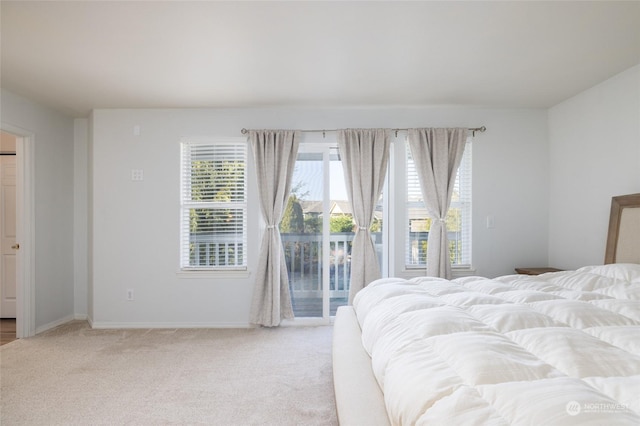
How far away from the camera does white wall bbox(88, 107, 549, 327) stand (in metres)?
3.72

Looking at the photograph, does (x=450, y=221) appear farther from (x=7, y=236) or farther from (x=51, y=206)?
(x=7, y=236)

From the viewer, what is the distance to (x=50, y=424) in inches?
76.1

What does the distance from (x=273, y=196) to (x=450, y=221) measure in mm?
2054

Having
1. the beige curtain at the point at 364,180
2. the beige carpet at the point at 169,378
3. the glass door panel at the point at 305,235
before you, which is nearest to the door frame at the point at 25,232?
the beige carpet at the point at 169,378

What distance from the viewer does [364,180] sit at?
11.9 ft

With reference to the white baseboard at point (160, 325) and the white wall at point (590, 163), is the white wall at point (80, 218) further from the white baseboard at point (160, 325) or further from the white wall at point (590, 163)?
the white wall at point (590, 163)

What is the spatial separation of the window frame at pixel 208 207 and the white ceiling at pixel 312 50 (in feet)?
1.59

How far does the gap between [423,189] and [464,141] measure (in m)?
0.70

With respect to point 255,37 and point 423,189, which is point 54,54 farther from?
point 423,189

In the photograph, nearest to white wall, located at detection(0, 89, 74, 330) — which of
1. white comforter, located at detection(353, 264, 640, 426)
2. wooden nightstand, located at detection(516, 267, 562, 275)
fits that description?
white comforter, located at detection(353, 264, 640, 426)

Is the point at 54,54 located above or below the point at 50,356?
above

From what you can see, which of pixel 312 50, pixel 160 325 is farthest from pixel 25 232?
pixel 312 50

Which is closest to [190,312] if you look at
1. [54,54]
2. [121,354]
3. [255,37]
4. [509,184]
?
[121,354]

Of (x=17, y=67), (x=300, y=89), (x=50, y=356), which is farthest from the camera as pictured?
(x=300, y=89)
